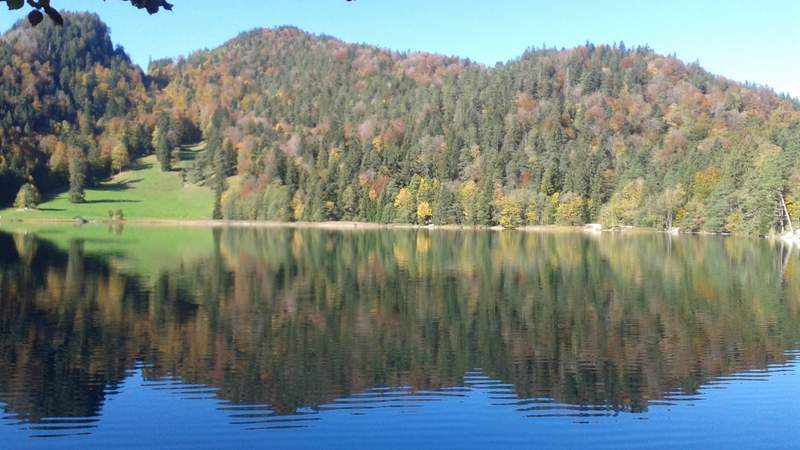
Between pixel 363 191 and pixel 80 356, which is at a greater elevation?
pixel 363 191

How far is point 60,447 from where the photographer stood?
16328 millimetres

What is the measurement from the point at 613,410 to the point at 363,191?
159113 mm

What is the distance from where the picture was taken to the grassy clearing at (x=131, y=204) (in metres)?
166

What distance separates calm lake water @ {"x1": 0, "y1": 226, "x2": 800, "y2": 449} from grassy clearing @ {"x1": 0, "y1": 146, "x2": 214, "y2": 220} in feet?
416

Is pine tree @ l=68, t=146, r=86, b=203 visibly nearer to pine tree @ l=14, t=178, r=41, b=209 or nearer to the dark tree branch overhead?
pine tree @ l=14, t=178, r=41, b=209

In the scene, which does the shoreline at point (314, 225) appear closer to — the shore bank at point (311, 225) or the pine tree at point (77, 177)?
the shore bank at point (311, 225)

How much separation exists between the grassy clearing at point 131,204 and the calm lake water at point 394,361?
127 metres

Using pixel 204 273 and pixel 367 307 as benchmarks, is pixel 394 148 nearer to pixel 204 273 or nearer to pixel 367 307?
pixel 204 273

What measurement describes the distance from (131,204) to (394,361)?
16774 cm

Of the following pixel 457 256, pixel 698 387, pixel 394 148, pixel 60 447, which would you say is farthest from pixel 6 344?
pixel 394 148

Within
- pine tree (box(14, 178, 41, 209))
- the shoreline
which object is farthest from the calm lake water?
pine tree (box(14, 178, 41, 209))

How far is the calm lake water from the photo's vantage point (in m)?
17.8

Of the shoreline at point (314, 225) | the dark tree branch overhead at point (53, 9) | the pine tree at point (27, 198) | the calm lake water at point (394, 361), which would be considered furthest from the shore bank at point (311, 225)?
the dark tree branch overhead at point (53, 9)

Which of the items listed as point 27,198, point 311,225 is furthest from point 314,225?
point 27,198
